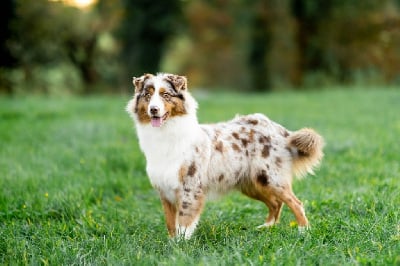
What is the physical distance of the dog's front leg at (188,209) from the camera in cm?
562

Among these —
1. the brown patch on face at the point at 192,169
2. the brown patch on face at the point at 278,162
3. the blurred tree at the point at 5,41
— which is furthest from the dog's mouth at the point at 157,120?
the blurred tree at the point at 5,41

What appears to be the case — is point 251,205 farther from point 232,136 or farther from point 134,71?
point 134,71

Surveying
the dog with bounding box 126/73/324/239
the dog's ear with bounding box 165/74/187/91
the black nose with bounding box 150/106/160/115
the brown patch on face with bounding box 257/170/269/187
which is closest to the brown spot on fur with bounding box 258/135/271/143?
the dog with bounding box 126/73/324/239

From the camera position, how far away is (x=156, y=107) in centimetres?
529

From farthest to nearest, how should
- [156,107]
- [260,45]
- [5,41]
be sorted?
1. [260,45]
2. [5,41]
3. [156,107]

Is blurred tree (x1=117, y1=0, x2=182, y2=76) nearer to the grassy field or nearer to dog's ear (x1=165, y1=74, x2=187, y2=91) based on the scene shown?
the grassy field

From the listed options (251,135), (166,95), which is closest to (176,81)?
(166,95)

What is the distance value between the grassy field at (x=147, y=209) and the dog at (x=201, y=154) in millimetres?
310

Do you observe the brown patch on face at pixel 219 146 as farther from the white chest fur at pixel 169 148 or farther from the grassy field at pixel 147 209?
the grassy field at pixel 147 209

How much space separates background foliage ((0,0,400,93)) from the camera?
31.1 metres

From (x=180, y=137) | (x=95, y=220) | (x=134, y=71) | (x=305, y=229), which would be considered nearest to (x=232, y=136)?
(x=180, y=137)

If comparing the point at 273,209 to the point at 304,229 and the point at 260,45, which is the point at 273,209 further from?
the point at 260,45

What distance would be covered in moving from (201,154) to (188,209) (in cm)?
58

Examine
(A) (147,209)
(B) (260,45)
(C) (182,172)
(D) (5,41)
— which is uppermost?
(B) (260,45)
